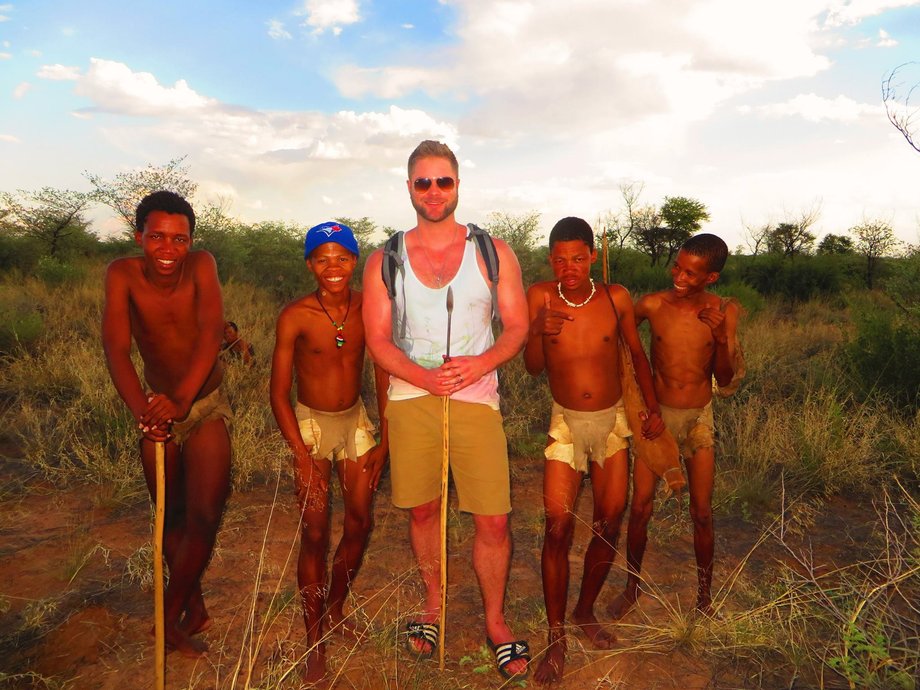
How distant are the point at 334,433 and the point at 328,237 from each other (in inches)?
36.8

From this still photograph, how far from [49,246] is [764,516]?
62.7 ft

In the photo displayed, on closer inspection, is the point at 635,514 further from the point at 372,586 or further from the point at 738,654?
the point at 372,586

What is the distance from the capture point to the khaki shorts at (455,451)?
9.61 ft

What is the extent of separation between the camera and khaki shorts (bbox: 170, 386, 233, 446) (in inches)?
122

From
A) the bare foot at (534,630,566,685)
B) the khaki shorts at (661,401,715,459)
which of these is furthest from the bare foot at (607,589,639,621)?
the khaki shorts at (661,401,715,459)

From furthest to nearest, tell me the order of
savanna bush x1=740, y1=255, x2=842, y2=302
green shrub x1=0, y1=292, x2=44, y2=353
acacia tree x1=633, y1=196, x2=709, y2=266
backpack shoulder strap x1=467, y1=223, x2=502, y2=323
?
acacia tree x1=633, y1=196, x2=709, y2=266 < savanna bush x1=740, y1=255, x2=842, y2=302 < green shrub x1=0, y1=292, x2=44, y2=353 < backpack shoulder strap x1=467, y1=223, x2=502, y2=323

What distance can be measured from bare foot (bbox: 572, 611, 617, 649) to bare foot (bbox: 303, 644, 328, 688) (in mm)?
1256

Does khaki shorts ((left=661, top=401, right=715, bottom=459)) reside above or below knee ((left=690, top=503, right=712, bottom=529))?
above

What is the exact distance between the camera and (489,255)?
2826 millimetres

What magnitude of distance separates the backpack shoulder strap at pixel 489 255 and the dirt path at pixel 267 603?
4.60 feet

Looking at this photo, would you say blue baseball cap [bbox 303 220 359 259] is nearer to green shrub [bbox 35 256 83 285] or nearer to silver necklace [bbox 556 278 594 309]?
silver necklace [bbox 556 278 594 309]

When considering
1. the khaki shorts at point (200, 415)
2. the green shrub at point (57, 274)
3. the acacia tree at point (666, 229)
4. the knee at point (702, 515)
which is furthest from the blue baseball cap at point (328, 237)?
the acacia tree at point (666, 229)

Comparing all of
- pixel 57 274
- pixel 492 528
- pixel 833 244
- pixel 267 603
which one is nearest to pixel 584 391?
pixel 492 528

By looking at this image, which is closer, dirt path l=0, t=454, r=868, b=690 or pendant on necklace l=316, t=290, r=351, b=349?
dirt path l=0, t=454, r=868, b=690
